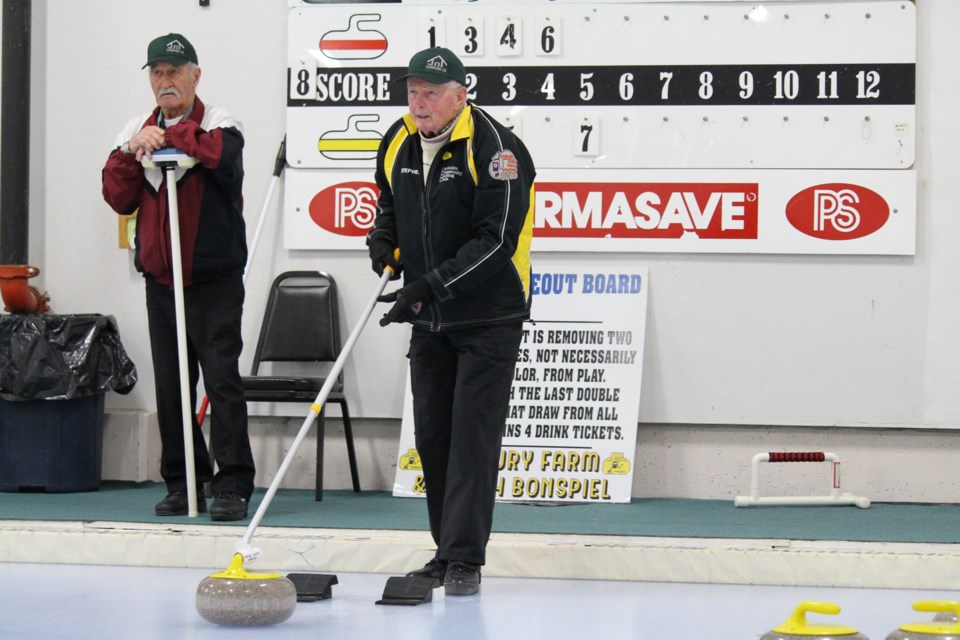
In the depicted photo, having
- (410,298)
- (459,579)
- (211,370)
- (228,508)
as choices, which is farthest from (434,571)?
(211,370)

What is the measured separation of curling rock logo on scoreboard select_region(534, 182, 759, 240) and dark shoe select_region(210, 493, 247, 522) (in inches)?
70.3

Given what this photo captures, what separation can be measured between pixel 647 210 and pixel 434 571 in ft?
7.40

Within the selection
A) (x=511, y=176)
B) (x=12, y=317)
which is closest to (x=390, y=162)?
(x=511, y=176)

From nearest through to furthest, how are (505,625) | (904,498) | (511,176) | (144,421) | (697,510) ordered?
(505,625), (511,176), (697,510), (904,498), (144,421)

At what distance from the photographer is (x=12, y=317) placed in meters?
5.25

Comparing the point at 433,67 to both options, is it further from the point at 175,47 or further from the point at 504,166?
the point at 175,47

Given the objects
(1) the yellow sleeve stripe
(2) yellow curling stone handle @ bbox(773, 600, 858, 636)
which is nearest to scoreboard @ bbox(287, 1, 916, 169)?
(1) the yellow sleeve stripe

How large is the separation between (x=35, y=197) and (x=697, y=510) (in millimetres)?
3248

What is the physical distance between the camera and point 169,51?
4.38 meters

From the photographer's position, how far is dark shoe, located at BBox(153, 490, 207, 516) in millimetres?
4492

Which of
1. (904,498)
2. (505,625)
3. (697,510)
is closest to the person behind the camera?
(505,625)

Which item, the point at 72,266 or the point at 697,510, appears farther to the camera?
the point at 72,266

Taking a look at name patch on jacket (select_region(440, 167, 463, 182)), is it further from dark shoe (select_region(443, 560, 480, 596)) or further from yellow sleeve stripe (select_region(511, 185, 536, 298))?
dark shoe (select_region(443, 560, 480, 596))

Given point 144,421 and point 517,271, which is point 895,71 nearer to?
point 517,271
